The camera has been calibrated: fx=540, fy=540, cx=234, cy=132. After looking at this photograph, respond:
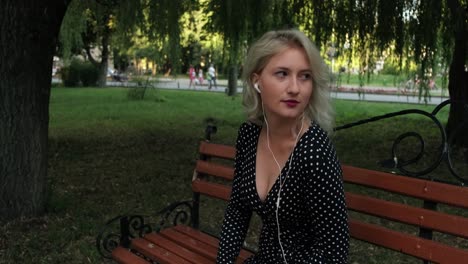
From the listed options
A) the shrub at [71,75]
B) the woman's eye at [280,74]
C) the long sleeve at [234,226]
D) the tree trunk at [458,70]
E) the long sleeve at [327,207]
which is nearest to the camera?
the long sleeve at [327,207]

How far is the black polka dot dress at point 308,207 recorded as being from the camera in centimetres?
205

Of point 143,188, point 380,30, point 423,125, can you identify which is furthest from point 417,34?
point 423,125

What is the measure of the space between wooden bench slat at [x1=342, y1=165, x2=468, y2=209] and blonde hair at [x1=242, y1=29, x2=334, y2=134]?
42cm

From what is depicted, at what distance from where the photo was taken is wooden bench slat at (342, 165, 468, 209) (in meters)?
2.23

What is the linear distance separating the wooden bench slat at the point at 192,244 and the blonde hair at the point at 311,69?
0.97 metres

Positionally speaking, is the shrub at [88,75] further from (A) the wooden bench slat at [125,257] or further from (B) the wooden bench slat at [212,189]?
(A) the wooden bench slat at [125,257]

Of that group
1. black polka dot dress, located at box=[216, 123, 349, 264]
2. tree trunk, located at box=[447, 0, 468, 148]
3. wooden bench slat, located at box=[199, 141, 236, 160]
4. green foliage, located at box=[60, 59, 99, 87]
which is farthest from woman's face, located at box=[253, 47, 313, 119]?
green foliage, located at box=[60, 59, 99, 87]

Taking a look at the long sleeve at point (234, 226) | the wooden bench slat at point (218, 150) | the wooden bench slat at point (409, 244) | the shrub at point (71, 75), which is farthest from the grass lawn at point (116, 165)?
the shrub at point (71, 75)

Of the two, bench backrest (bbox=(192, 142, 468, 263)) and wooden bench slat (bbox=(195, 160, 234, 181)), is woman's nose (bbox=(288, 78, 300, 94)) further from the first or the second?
wooden bench slat (bbox=(195, 160, 234, 181))

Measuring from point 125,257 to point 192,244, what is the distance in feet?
1.31

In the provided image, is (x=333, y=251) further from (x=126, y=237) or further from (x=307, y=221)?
(x=126, y=237)

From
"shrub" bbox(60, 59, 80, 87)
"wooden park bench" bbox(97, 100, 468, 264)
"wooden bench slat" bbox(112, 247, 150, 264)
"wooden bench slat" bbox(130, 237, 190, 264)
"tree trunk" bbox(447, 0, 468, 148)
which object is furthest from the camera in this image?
"shrub" bbox(60, 59, 80, 87)

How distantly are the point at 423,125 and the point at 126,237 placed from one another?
34.3 feet

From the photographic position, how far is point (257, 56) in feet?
7.29
